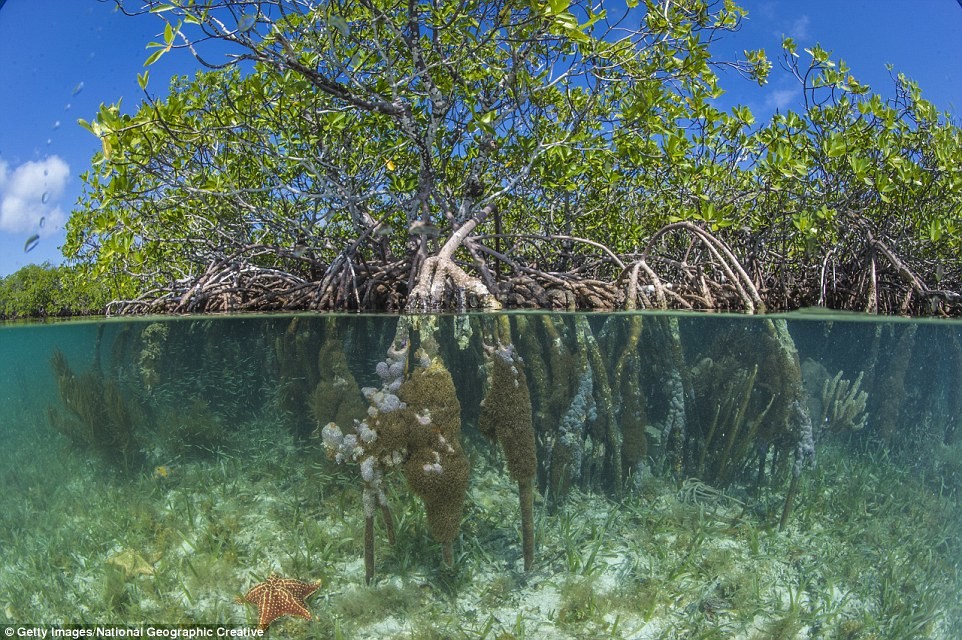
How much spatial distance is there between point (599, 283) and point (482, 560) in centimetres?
314

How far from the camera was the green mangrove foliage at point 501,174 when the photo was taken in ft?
16.5

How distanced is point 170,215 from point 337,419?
2692 millimetres

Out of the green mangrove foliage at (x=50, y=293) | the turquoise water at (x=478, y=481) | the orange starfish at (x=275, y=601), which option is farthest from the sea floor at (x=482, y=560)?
the green mangrove foliage at (x=50, y=293)

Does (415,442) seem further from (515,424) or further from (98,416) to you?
(98,416)

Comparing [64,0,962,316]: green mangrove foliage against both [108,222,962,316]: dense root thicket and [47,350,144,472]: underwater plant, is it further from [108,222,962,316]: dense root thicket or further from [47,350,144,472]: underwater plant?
[47,350,144,472]: underwater plant

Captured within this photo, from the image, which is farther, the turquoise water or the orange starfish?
the turquoise water

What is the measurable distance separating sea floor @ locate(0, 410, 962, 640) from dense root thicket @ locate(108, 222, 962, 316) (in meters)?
1.61

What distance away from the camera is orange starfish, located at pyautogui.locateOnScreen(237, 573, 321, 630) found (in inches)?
146

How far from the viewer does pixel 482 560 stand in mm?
4395

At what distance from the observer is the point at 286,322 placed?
21.5ft

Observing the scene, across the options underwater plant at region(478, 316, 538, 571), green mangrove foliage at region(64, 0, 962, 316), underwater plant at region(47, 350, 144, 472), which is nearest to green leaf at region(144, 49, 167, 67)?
green mangrove foliage at region(64, 0, 962, 316)

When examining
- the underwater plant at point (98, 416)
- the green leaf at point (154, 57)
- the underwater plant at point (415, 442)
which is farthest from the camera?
the underwater plant at point (98, 416)

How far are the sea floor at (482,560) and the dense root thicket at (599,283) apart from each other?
5.30 ft

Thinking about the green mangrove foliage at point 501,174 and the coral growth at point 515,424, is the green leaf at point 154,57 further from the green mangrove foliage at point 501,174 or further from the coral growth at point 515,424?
the coral growth at point 515,424
